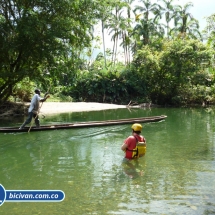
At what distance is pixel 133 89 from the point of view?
121 ft

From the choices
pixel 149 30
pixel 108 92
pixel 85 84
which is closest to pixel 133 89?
pixel 108 92

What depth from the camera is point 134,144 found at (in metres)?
8.20

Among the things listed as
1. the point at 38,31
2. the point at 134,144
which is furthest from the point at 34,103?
the point at 134,144

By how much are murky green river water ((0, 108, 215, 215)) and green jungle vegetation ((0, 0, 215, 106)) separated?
6955 millimetres

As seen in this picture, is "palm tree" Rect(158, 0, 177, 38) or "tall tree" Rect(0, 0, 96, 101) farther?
"palm tree" Rect(158, 0, 177, 38)

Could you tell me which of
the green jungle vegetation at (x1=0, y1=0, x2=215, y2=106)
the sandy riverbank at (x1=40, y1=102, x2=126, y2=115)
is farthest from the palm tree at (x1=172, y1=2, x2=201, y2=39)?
the sandy riverbank at (x1=40, y1=102, x2=126, y2=115)

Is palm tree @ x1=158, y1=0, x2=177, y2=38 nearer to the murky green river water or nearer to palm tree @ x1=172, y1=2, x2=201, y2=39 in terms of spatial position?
palm tree @ x1=172, y1=2, x2=201, y2=39

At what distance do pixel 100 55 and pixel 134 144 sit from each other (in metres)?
45.0

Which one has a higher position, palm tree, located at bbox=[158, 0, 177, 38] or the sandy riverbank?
palm tree, located at bbox=[158, 0, 177, 38]

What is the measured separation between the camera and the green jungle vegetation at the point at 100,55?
17750mm

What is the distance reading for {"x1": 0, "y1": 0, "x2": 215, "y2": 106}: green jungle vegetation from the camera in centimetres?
1775

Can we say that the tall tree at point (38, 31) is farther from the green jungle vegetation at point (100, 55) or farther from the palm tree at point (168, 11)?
the palm tree at point (168, 11)

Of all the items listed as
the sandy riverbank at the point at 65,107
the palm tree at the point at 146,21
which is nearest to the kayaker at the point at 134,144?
the sandy riverbank at the point at 65,107

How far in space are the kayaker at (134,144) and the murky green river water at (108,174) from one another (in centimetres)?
30
